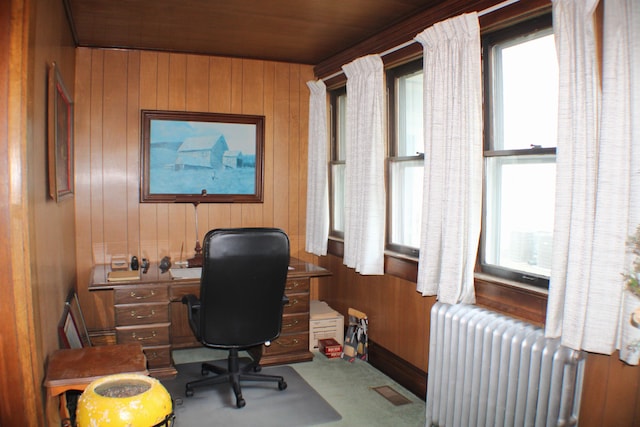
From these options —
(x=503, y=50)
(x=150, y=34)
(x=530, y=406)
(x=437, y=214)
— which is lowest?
(x=530, y=406)

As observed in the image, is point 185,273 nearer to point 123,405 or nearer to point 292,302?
point 292,302

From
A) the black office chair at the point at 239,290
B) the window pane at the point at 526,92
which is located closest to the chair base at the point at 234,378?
the black office chair at the point at 239,290

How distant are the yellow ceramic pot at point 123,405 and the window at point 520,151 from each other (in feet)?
6.00

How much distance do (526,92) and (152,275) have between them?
2788 mm

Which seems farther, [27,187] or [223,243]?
[223,243]

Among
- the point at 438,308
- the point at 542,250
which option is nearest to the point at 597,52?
the point at 542,250

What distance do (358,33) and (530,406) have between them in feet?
8.91

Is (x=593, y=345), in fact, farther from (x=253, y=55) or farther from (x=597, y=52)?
(x=253, y=55)

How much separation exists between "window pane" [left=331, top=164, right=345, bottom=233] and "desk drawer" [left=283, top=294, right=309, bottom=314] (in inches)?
32.7

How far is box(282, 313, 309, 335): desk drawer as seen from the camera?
3922 mm

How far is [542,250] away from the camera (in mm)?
2527

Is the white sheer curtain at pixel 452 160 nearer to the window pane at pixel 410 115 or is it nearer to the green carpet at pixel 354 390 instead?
the window pane at pixel 410 115

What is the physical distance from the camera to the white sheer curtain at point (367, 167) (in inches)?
142

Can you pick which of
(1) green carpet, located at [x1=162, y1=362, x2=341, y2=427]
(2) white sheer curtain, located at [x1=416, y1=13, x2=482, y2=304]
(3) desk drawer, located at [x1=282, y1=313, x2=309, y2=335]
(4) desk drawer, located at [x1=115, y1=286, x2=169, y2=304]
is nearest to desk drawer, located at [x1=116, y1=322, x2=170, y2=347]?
(4) desk drawer, located at [x1=115, y1=286, x2=169, y2=304]
